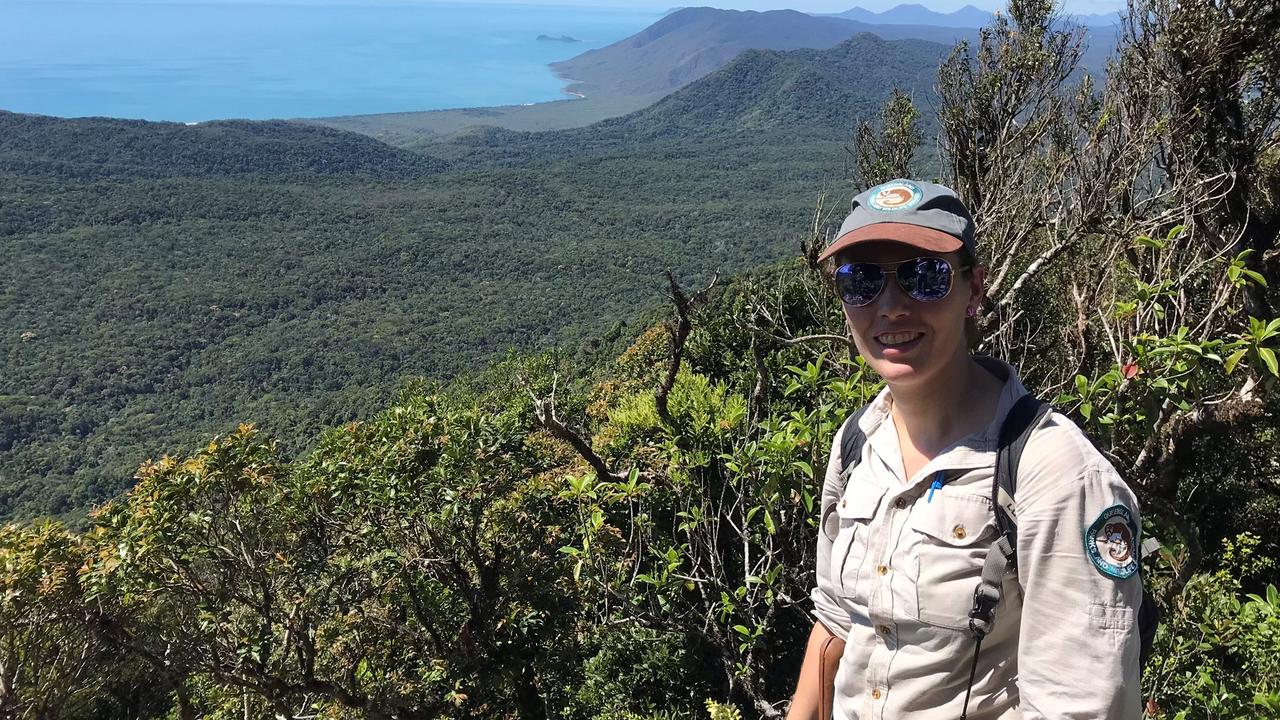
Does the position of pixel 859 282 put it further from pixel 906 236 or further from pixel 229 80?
pixel 229 80

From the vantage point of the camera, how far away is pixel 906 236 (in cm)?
104

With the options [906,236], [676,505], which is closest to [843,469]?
[906,236]

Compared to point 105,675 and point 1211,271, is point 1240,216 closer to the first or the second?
point 1211,271

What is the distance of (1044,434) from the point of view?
2.92 ft

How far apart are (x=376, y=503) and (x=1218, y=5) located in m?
5.15

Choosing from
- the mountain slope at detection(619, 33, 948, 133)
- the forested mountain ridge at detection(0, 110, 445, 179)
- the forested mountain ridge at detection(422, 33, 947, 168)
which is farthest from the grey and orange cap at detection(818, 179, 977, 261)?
the mountain slope at detection(619, 33, 948, 133)

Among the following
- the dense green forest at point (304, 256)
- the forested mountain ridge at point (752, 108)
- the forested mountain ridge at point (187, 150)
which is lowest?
the dense green forest at point (304, 256)

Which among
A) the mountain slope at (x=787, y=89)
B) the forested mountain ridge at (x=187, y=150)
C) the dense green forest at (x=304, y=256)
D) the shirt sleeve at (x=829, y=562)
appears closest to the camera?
the shirt sleeve at (x=829, y=562)

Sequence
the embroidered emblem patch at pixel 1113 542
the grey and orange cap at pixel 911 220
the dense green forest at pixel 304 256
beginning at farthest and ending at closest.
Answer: the dense green forest at pixel 304 256
the grey and orange cap at pixel 911 220
the embroidered emblem patch at pixel 1113 542

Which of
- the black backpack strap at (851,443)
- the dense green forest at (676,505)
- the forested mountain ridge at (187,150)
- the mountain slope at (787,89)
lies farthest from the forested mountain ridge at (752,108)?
the black backpack strap at (851,443)

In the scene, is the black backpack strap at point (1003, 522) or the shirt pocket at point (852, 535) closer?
the black backpack strap at point (1003, 522)

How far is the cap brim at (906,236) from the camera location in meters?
1.03

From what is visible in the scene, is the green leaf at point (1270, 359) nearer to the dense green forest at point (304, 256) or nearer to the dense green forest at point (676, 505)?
the dense green forest at point (676, 505)

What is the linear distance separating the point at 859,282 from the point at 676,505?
2.73m
